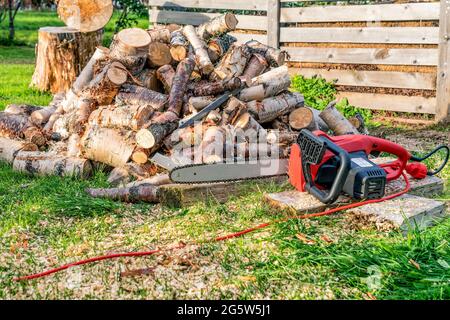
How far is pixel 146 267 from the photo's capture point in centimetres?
367

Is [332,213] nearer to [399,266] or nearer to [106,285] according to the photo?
[399,266]

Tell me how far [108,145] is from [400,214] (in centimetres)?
269

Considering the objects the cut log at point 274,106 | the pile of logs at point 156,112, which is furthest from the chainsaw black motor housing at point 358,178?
the cut log at point 274,106

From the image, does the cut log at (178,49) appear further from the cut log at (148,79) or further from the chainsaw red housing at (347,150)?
the chainsaw red housing at (347,150)

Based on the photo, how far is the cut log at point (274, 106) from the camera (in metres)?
6.10

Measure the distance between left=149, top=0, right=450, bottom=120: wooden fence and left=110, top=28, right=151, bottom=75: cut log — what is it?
3.45 m

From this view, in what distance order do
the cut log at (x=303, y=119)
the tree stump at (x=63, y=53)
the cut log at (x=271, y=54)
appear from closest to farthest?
the cut log at (x=303, y=119) → the cut log at (x=271, y=54) → the tree stump at (x=63, y=53)

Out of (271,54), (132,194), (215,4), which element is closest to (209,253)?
(132,194)

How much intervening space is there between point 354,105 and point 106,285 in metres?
6.41

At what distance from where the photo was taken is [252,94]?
244 inches

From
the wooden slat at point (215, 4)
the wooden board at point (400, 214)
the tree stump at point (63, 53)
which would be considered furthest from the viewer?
the wooden slat at point (215, 4)

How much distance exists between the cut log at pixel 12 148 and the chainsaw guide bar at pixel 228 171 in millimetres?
2082

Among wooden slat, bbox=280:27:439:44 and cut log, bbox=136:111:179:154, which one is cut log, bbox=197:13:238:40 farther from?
wooden slat, bbox=280:27:439:44

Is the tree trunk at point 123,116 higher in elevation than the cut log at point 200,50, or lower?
lower
